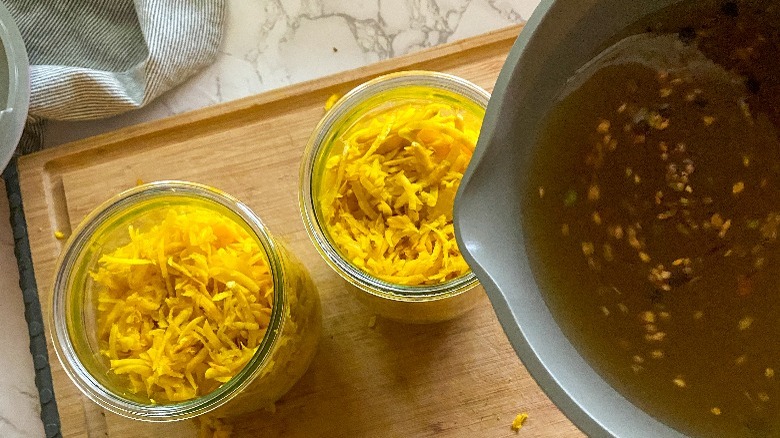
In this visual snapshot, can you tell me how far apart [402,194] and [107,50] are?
47 centimetres

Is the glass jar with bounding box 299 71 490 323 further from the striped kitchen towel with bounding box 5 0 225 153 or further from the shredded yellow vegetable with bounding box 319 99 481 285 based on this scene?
the striped kitchen towel with bounding box 5 0 225 153

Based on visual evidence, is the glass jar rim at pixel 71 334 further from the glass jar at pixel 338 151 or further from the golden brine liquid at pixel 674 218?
the golden brine liquid at pixel 674 218

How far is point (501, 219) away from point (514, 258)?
0.11ft

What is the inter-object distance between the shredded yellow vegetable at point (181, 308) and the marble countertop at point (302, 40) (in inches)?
10.2

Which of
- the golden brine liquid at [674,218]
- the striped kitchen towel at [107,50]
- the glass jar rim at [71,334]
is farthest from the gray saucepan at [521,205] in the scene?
the striped kitchen towel at [107,50]

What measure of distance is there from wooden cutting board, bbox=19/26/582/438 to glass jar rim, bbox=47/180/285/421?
0.15 meters

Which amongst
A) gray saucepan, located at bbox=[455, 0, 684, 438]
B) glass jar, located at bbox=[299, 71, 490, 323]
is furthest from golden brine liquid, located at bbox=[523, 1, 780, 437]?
glass jar, located at bbox=[299, 71, 490, 323]

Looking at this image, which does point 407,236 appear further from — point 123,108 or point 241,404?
A: point 123,108

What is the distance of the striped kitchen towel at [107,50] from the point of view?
0.91 meters

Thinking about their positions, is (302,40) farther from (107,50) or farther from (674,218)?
(674,218)

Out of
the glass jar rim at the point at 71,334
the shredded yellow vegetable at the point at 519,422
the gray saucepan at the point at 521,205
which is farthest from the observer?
the shredded yellow vegetable at the point at 519,422

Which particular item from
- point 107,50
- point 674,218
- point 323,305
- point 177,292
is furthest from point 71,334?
point 674,218

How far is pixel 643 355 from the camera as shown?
2.04 ft

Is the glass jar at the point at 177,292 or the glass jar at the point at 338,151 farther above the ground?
the glass jar at the point at 338,151
